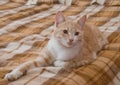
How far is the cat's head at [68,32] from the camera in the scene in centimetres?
143

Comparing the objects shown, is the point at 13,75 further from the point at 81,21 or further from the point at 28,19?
the point at 28,19

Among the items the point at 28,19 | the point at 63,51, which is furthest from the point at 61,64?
the point at 28,19

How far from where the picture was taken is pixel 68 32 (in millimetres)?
1451

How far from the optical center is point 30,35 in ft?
6.82

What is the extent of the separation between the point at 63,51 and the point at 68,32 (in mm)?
109

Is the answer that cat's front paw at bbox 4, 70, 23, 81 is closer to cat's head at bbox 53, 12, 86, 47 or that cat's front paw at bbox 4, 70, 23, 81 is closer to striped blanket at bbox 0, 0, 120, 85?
striped blanket at bbox 0, 0, 120, 85

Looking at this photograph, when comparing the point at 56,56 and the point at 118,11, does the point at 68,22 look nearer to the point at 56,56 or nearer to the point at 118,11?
the point at 56,56

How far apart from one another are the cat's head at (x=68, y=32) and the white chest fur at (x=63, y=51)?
0.11 feet

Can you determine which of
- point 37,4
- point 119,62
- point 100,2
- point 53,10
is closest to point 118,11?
point 100,2

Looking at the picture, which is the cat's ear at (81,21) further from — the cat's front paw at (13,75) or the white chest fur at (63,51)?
the cat's front paw at (13,75)

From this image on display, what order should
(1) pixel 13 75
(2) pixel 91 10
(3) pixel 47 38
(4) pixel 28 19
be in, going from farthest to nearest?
(2) pixel 91 10, (4) pixel 28 19, (3) pixel 47 38, (1) pixel 13 75

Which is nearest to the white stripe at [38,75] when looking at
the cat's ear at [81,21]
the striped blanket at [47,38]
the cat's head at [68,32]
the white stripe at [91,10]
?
the striped blanket at [47,38]

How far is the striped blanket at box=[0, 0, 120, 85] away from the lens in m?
1.38

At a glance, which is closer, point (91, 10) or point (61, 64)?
point (61, 64)
